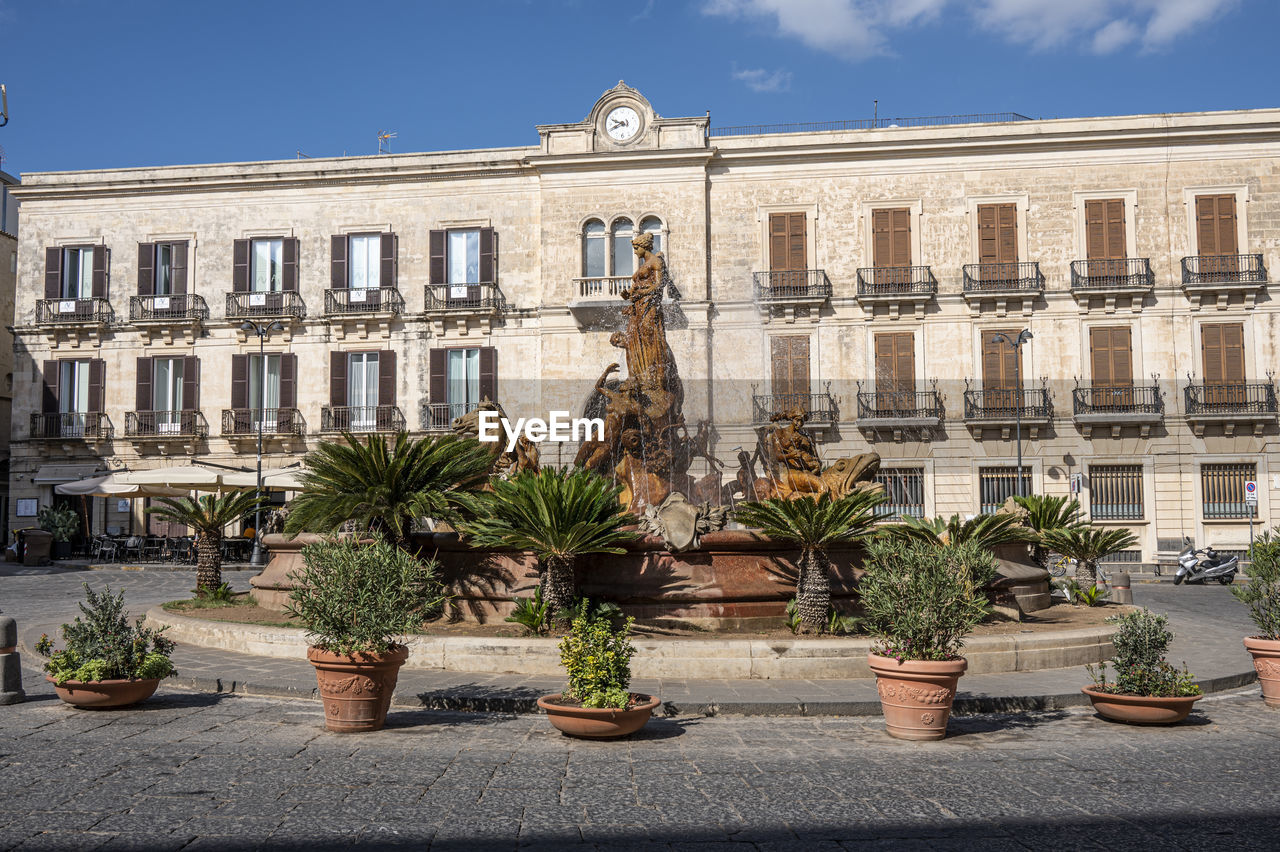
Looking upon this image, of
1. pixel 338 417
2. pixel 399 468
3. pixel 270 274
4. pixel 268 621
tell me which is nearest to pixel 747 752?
pixel 399 468

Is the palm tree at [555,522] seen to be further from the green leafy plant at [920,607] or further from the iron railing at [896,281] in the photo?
the iron railing at [896,281]

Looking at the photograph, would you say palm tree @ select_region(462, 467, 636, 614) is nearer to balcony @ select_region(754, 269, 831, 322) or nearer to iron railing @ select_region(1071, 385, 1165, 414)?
balcony @ select_region(754, 269, 831, 322)

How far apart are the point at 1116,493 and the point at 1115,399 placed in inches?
111

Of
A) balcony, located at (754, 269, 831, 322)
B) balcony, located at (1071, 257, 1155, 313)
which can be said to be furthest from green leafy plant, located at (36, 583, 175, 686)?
balcony, located at (1071, 257, 1155, 313)

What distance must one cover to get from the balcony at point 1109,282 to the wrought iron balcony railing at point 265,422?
82.6 feet

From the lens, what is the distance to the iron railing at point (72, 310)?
113 feet

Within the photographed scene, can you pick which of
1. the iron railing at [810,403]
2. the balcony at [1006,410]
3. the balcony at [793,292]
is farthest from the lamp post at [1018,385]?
the balcony at [793,292]

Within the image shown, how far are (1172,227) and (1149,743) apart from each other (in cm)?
2773

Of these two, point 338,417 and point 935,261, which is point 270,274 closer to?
point 338,417

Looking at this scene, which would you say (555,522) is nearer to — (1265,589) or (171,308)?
(1265,589)

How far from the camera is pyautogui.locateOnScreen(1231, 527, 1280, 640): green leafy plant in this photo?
8938 millimetres

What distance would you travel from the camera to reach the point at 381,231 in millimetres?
33531

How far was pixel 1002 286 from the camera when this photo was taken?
30641 millimetres

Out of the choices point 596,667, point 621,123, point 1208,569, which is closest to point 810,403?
point 621,123
